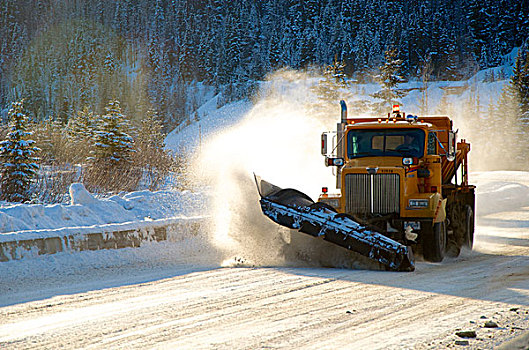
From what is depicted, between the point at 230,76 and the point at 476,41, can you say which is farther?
the point at 230,76

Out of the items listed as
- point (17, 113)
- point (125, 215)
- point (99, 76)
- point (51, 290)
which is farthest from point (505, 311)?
point (99, 76)

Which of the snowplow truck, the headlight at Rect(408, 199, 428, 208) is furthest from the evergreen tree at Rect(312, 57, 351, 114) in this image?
the headlight at Rect(408, 199, 428, 208)

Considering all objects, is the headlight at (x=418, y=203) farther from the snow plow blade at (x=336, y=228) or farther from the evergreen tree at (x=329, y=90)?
the evergreen tree at (x=329, y=90)

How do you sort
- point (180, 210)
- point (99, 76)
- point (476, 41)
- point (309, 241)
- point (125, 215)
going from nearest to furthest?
point (309, 241)
point (125, 215)
point (180, 210)
point (476, 41)
point (99, 76)

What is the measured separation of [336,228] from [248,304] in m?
2.91

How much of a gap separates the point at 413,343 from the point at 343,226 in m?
4.19

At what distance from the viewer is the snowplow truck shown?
8867 millimetres

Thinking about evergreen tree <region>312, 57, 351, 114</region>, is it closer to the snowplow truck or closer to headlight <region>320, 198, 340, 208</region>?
the snowplow truck

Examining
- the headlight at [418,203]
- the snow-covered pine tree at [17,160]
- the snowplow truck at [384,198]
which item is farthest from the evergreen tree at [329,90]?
the headlight at [418,203]

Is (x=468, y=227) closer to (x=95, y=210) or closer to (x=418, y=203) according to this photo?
(x=418, y=203)

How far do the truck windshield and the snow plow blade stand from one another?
4.91 ft

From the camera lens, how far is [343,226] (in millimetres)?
8930

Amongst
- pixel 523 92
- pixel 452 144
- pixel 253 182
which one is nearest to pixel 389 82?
pixel 523 92

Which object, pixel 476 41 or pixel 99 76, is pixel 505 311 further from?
pixel 99 76
